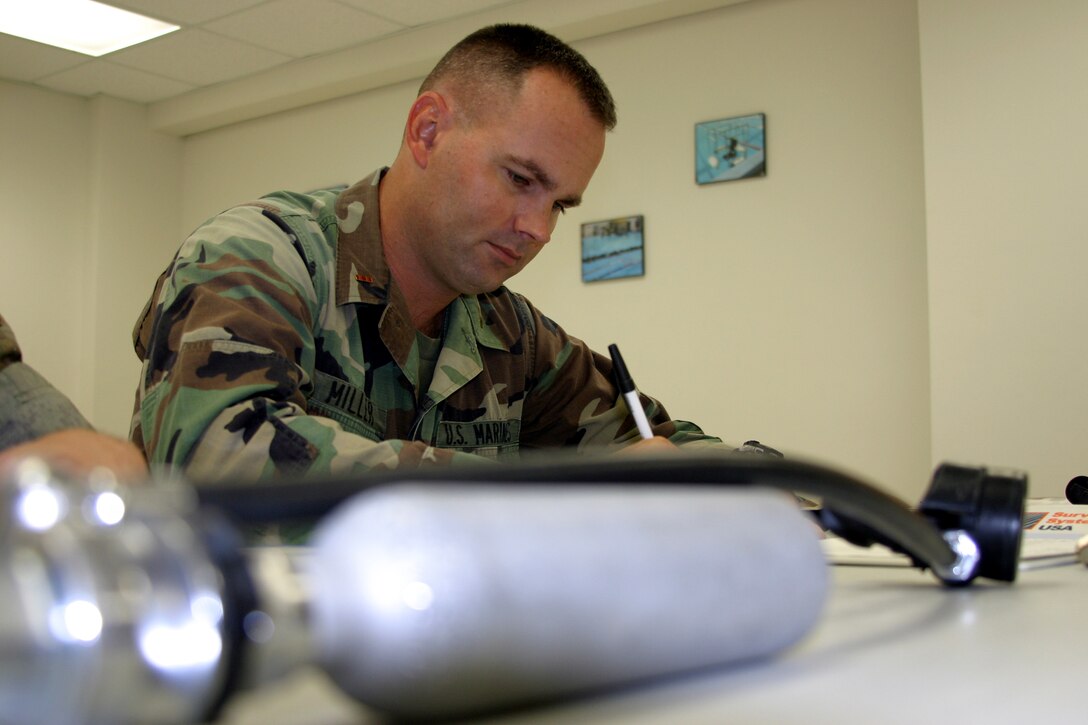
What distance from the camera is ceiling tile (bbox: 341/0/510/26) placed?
4250mm

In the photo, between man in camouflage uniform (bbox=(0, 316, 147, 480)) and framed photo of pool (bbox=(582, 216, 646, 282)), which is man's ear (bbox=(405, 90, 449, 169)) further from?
framed photo of pool (bbox=(582, 216, 646, 282))

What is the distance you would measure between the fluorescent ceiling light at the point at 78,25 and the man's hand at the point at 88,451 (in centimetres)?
435

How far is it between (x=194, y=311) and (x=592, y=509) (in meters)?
0.82

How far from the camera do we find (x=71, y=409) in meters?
0.84

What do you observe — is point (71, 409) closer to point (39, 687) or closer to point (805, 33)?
point (39, 687)

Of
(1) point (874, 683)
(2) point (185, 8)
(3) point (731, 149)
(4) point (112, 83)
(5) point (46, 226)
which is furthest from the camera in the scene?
(5) point (46, 226)

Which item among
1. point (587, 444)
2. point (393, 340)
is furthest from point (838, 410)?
point (393, 340)

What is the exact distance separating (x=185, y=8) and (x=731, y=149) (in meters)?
2.31

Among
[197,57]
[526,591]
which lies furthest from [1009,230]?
[197,57]

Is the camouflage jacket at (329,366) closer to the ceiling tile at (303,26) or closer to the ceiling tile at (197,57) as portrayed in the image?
the ceiling tile at (303,26)

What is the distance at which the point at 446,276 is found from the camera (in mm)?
1470

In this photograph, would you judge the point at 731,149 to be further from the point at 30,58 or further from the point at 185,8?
the point at 30,58

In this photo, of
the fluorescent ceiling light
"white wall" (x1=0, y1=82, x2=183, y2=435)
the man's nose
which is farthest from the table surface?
"white wall" (x1=0, y1=82, x2=183, y2=435)

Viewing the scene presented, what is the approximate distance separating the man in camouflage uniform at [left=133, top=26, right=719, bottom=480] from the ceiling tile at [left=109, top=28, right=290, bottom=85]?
351 centimetres
